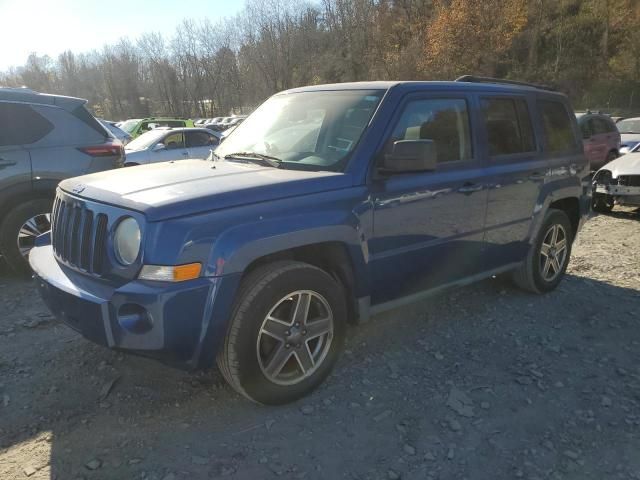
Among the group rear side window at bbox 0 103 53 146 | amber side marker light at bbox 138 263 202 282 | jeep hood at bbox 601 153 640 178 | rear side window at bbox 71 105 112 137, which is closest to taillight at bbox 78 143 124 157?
rear side window at bbox 71 105 112 137

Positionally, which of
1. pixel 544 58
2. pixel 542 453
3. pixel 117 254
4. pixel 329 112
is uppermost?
pixel 544 58

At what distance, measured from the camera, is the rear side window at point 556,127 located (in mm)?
4617

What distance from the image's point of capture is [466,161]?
383 cm

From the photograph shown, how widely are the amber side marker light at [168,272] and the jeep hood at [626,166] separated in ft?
26.8

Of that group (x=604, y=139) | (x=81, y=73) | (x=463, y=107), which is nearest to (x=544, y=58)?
(x=604, y=139)

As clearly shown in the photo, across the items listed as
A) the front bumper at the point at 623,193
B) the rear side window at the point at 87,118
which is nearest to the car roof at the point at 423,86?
the rear side window at the point at 87,118

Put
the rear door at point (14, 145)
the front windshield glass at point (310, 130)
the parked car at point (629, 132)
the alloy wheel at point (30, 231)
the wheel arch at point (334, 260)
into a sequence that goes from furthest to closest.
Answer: the parked car at point (629, 132)
the alloy wheel at point (30, 231)
the rear door at point (14, 145)
the front windshield glass at point (310, 130)
the wheel arch at point (334, 260)

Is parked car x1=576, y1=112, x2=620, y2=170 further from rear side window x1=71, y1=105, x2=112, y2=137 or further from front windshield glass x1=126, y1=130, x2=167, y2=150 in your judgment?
rear side window x1=71, y1=105, x2=112, y2=137

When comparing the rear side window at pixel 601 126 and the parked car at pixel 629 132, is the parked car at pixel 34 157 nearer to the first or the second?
the rear side window at pixel 601 126

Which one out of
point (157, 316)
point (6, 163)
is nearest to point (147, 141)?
point (6, 163)

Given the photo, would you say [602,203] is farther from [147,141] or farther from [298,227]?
[147,141]

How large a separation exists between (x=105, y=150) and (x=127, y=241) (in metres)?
3.49

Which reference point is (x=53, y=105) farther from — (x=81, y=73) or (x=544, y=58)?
(x=81, y=73)

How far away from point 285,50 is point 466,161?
5924cm
